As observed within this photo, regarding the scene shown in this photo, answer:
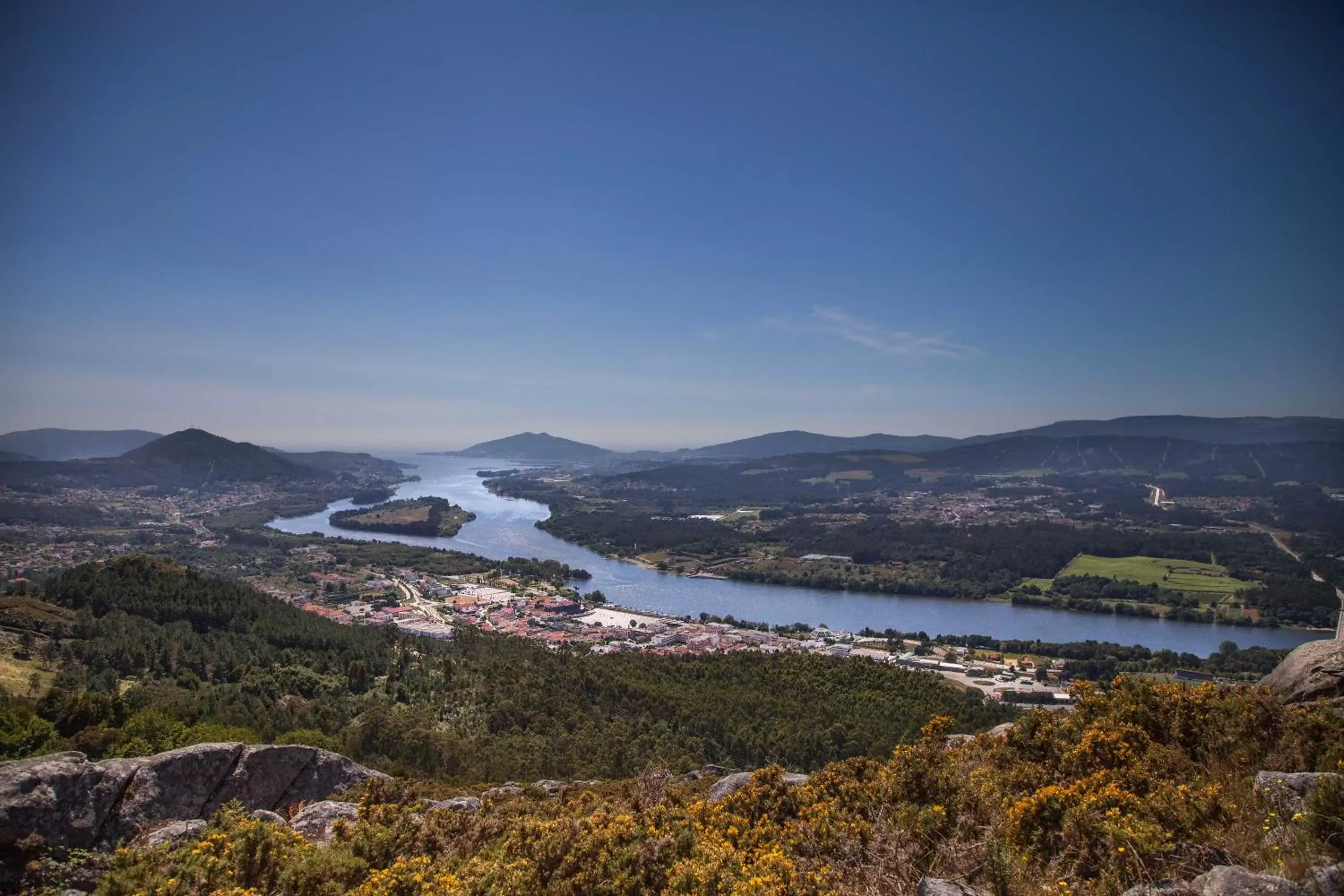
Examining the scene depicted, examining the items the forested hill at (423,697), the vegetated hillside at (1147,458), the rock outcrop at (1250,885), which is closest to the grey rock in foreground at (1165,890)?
the rock outcrop at (1250,885)

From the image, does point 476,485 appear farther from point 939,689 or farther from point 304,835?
point 304,835

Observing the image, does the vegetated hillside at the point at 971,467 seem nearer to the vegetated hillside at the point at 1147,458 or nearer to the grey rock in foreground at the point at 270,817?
the vegetated hillside at the point at 1147,458

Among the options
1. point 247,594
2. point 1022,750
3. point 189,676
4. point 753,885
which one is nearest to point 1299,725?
point 1022,750

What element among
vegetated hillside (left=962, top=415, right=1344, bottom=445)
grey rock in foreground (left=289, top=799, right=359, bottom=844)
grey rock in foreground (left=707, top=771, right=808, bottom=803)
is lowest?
grey rock in foreground (left=707, top=771, right=808, bottom=803)

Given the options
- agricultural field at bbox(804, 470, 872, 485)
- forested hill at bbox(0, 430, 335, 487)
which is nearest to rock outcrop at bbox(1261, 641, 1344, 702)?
forested hill at bbox(0, 430, 335, 487)

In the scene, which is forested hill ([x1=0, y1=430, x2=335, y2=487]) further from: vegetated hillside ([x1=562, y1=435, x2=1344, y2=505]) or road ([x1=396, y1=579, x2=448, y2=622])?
road ([x1=396, y1=579, x2=448, y2=622])

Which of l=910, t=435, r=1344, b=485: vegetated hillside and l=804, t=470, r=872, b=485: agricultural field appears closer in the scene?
l=910, t=435, r=1344, b=485: vegetated hillside

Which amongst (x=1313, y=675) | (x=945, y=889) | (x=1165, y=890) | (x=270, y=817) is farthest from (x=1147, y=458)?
(x=270, y=817)
